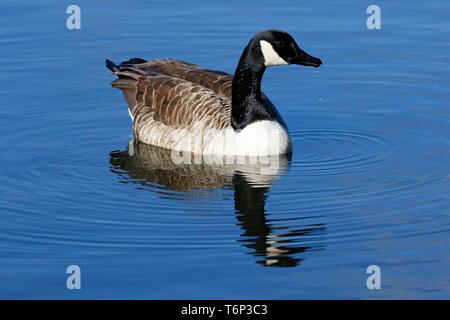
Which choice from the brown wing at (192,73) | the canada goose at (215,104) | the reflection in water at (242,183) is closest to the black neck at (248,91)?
the canada goose at (215,104)

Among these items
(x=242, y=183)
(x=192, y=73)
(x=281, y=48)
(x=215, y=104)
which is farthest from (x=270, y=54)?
(x=242, y=183)

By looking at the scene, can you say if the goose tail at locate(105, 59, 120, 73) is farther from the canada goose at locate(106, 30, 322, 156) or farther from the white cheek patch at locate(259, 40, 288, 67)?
the white cheek patch at locate(259, 40, 288, 67)

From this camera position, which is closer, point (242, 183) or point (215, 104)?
point (242, 183)

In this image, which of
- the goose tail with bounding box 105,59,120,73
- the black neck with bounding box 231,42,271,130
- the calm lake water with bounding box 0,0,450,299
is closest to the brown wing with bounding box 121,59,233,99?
the goose tail with bounding box 105,59,120,73

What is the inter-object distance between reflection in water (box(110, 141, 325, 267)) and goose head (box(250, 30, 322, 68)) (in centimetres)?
143

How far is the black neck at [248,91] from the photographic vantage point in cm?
1489

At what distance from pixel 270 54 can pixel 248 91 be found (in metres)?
0.65

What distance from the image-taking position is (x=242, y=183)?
14.1 meters

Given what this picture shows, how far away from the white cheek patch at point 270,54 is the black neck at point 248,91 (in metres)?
0.08

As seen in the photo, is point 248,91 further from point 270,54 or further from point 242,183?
point 242,183

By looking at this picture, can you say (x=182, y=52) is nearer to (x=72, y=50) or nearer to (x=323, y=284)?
(x=72, y=50)

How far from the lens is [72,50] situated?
19469 millimetres

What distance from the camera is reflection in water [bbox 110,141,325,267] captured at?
1180 centimetres

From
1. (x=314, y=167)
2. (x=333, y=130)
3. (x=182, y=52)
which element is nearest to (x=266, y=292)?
(x=314, y=167)
